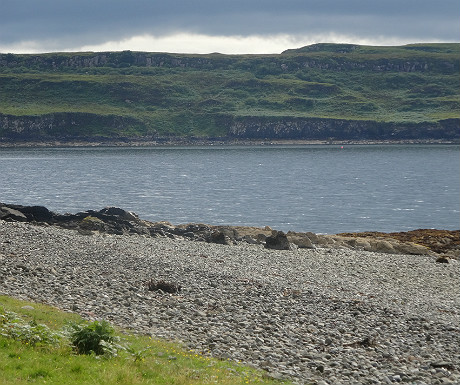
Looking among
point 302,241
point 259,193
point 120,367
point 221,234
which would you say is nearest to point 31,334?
point 120,367

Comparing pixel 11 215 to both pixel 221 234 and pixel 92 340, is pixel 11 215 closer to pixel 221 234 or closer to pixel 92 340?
pixel 221 234

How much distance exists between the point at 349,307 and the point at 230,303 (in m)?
5.12

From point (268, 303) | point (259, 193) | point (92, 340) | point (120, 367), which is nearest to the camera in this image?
point (120, 367)

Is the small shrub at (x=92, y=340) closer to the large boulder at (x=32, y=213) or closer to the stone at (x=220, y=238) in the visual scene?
the stone at (x=220, y=238)

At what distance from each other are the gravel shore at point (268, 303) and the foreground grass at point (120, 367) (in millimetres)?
1243

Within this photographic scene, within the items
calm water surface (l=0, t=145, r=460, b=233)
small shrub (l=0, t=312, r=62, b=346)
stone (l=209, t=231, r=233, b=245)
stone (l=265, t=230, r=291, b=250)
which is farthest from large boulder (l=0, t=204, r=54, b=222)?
small shrub (l=0, t=312, r=62, b=346)

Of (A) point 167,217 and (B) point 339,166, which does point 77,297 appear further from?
(B) point 339,166

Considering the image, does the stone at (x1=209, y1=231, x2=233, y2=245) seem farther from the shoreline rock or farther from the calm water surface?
the calm water surface

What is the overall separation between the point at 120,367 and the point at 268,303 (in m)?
12.2

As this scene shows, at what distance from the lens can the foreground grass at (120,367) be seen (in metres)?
14.8

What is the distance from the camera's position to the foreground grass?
582 inches

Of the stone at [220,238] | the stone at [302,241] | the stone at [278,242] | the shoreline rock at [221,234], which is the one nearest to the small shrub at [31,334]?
the shoreline rock at [221,234]

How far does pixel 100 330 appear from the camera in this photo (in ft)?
55.6

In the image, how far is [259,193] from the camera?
406 ft
